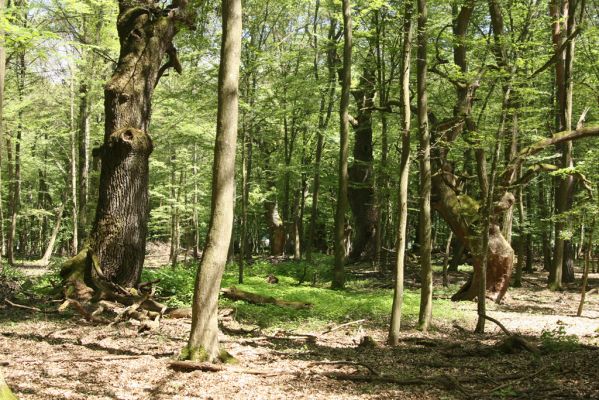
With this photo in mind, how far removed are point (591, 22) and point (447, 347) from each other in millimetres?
18384

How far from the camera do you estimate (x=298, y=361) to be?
675 cm

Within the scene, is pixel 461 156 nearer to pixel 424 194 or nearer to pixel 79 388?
pixel 424 194

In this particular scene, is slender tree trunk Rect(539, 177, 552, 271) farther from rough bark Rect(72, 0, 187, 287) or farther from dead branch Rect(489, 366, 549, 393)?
rough bark Rect(72, 0, 187, 287)

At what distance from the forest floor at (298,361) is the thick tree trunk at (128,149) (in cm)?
166

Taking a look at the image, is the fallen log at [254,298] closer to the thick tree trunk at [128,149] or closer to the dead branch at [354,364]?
the thick tree trunk at [128,149]

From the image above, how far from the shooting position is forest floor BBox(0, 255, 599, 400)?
512 cm

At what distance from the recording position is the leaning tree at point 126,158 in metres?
9.96

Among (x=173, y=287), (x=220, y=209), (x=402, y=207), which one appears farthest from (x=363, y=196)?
(x=220, y=209)

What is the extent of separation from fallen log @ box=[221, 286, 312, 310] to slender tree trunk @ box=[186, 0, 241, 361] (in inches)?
215

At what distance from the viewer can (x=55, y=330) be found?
767 cm


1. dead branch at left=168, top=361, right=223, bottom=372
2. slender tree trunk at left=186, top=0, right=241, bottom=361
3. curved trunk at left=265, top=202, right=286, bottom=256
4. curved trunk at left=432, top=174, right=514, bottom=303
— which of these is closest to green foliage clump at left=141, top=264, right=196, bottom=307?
slender tree trunk at left=186, top=0, right=241, bottom=361

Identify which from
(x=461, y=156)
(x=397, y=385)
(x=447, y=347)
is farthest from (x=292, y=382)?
(x=461, y=156)

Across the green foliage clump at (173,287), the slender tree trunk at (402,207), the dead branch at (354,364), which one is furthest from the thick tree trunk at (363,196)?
the dead branch at (354,364)

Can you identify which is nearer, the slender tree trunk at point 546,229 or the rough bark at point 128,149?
the rough bark at point 128,149
